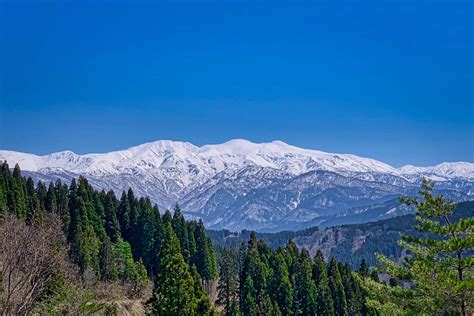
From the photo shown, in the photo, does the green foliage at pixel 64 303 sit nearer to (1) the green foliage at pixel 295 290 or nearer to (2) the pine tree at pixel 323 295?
(1) the green foliage at pixel 295 290

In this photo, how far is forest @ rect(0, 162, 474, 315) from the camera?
2433cm

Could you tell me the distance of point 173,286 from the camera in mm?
43594

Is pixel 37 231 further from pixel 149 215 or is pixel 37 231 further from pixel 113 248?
pixel 149 215

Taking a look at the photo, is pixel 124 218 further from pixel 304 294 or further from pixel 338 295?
pixel 338 295

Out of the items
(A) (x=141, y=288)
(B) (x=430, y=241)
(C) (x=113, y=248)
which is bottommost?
(A) (x=141, y=288)

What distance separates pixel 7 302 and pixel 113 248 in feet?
188

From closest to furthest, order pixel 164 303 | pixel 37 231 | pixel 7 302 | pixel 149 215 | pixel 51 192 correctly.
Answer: pixel 7 302
pixel 37 231
pixel 164 303
pixel 51 192
pixel 149 215

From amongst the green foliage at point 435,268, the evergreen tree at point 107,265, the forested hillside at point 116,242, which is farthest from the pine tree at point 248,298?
the green foliage at point 435,268

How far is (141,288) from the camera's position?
242ft

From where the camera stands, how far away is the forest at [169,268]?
24328 mm

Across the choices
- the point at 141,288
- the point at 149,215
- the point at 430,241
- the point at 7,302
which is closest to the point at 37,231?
the point at 7,302

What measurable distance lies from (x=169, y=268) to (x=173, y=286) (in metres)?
1.58

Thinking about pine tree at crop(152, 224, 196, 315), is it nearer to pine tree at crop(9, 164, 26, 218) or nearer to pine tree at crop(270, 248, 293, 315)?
pine tree at crop(270, 248, 293, 315)

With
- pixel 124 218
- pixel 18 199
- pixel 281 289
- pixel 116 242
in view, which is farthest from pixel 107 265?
pixel 281 289
